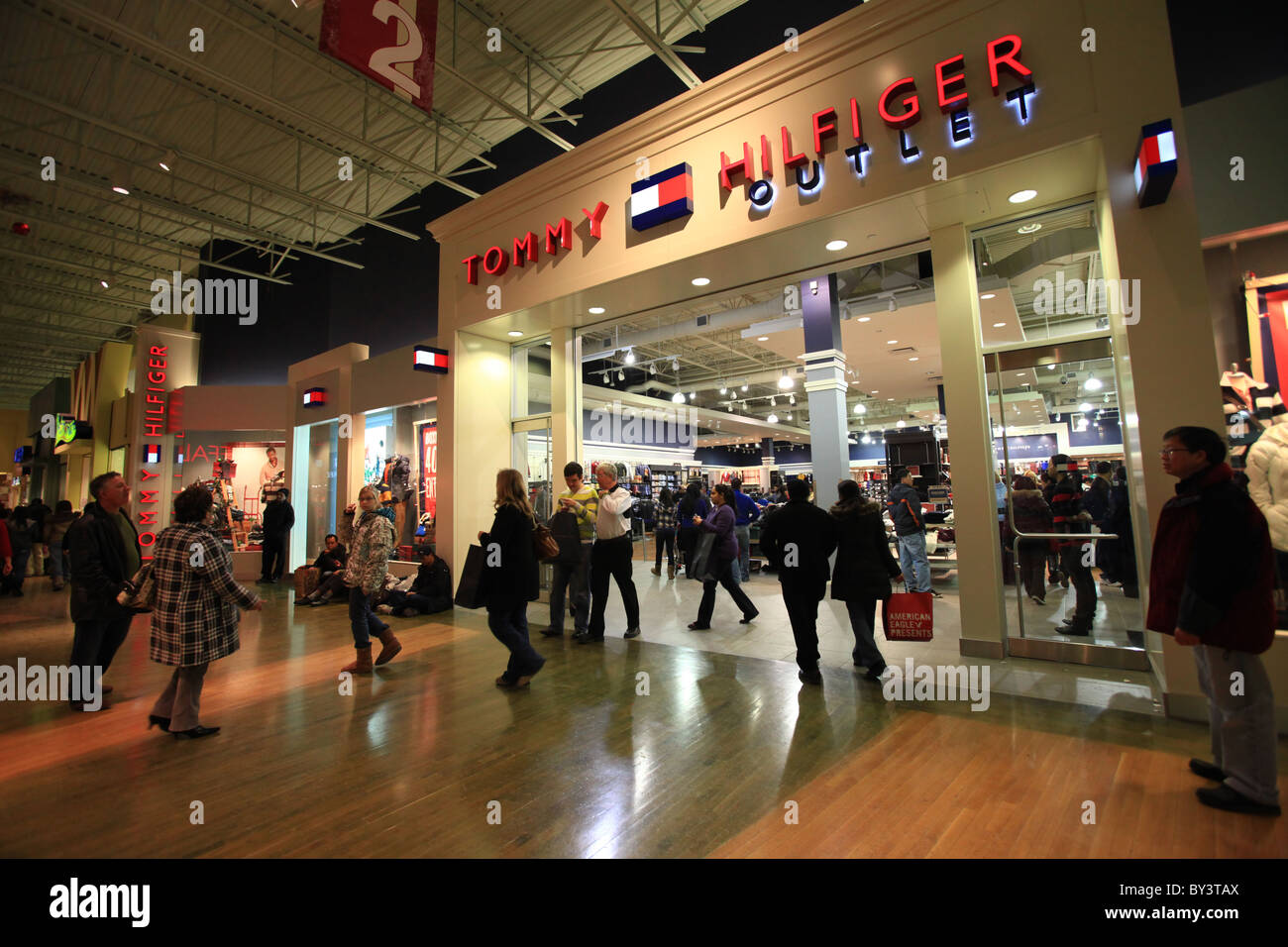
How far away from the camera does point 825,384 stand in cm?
772

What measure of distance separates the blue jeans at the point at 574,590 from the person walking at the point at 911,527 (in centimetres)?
387

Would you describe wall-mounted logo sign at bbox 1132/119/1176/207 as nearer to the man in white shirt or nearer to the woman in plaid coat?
the man in white shirt

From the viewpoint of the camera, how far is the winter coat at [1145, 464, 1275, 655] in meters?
2.37

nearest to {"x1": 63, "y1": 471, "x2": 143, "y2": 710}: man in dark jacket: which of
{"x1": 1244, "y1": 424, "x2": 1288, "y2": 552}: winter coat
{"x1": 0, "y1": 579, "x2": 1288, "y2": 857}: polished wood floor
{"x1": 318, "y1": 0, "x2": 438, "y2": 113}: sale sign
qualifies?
{"x1": 0, "y1": 579, "x2": 1288, "y2": 857}: polished wood floor

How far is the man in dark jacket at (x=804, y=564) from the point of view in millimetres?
4223

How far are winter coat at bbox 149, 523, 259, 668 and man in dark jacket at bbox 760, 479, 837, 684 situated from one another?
345cm

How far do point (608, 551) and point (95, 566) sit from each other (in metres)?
3.70

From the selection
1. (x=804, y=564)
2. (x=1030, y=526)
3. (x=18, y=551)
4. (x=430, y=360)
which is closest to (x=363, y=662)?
(x=804, y=564)

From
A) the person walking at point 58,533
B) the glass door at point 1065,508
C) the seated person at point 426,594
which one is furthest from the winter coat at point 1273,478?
the person walking at point 58,533

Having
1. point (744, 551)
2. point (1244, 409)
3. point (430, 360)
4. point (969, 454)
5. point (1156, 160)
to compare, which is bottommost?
point (744, 551)
